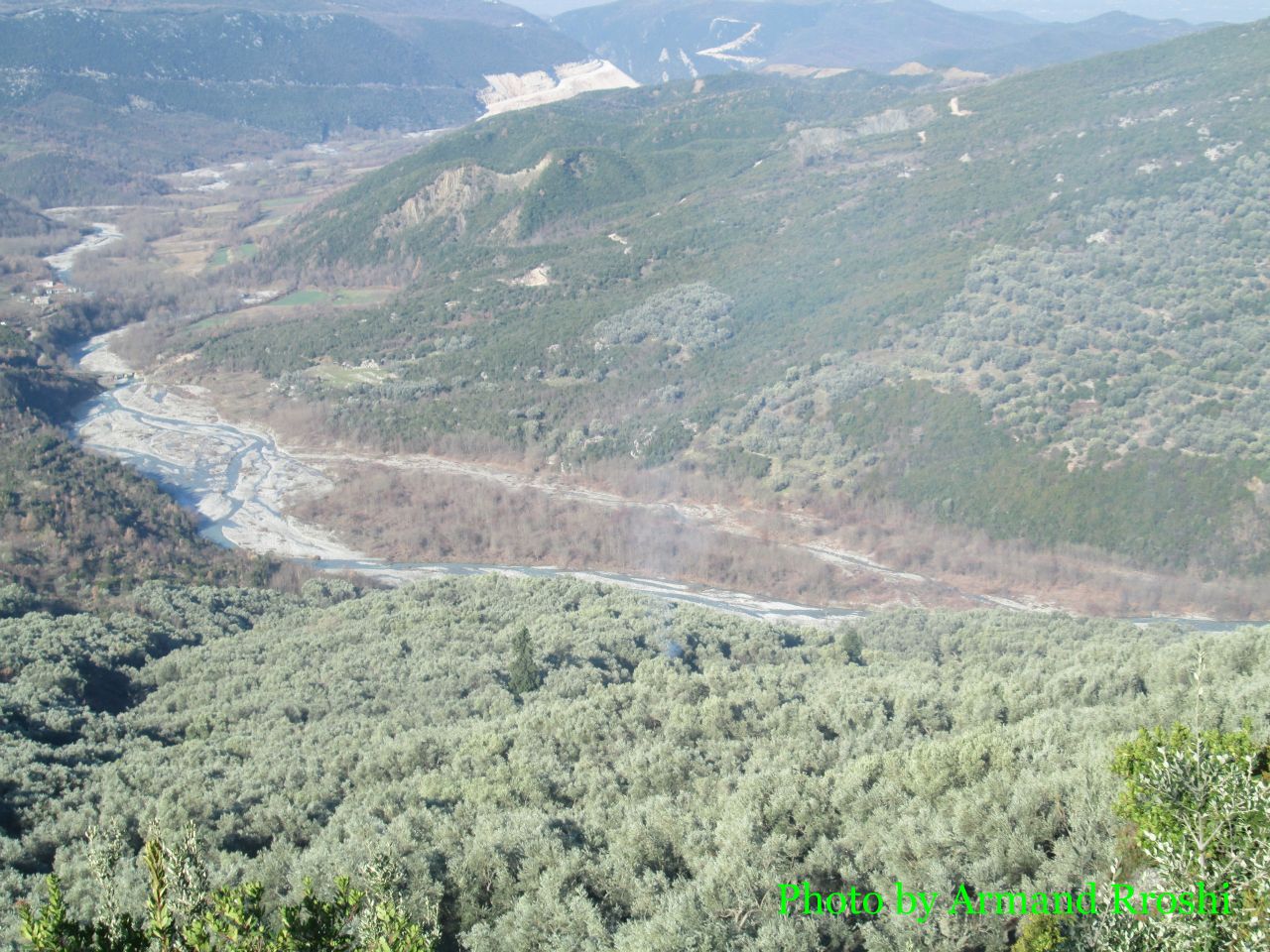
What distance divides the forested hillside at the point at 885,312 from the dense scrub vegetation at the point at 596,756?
1961cm

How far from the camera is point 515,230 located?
12269cm

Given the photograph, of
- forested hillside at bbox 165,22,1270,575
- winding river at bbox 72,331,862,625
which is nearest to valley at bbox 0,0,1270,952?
forested hillside at bbox 165,22,1270,575

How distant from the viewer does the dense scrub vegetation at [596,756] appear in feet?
50.8

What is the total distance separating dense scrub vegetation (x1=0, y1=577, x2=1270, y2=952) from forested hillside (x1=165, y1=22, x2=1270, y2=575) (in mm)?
19613

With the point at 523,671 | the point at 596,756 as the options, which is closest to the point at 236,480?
the point at 523,671

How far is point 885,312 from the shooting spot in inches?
3123

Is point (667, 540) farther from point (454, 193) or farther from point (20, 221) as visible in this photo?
point (20, 221)

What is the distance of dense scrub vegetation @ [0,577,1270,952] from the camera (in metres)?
15.5

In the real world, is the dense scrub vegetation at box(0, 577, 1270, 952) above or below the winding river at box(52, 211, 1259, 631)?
above

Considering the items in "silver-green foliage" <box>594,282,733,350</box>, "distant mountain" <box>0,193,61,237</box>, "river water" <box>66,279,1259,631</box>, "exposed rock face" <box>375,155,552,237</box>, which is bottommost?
"river water" <box>66,279,1259,631</box>

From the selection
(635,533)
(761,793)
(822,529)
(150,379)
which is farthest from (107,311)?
(761,793)

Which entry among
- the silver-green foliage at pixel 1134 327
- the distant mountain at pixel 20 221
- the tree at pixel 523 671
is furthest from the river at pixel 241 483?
the distant mountain at pixel 20 221

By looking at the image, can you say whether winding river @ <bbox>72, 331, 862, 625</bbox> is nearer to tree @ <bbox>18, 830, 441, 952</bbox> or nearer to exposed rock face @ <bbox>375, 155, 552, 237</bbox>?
tree @ <bbox>18, 830, 441, 952</bbox>

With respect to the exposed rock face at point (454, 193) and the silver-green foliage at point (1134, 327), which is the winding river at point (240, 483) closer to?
the silver-green foliage at point (1134, 327)
